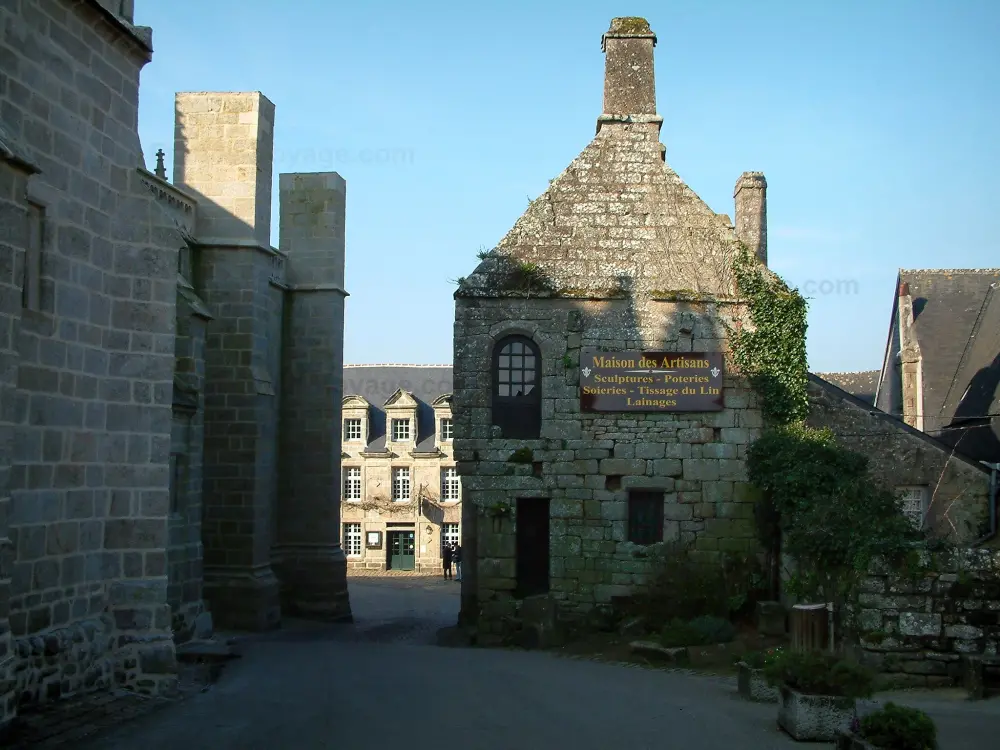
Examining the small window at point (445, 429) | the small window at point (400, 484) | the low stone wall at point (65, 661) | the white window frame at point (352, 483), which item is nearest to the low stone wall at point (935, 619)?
the low stone wall at point (65, 661)

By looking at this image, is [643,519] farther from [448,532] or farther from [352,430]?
[352,430]

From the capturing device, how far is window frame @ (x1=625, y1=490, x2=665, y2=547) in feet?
49.7

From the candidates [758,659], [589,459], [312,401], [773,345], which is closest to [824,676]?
[758,659]

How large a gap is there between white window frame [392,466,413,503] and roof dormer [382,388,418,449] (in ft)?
3.18

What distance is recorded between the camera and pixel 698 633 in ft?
43.4

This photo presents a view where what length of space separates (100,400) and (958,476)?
1613 centimetres

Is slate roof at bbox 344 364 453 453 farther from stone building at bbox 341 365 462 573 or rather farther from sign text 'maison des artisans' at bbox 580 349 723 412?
sign text 'maison des artisans' at bbox 580 349 723 412

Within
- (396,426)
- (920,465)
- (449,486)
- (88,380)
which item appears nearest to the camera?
(88,380)

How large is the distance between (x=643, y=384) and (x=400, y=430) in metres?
26.0

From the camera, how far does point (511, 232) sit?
15828 mm

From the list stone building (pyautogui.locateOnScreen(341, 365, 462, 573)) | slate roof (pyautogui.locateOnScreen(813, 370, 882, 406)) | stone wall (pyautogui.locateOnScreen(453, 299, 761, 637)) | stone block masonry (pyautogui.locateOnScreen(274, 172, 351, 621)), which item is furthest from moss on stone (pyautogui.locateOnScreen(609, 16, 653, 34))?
stone building (pyautogui.locateOnScreen(341, 365, 462, 573))

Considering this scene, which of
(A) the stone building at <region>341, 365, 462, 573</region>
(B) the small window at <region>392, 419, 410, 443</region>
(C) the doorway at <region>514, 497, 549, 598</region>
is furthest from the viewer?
(B) the small window at <region>392, 419, 410, 443</region>

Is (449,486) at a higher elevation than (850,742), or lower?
higher

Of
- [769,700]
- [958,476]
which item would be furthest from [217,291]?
[958,476]
